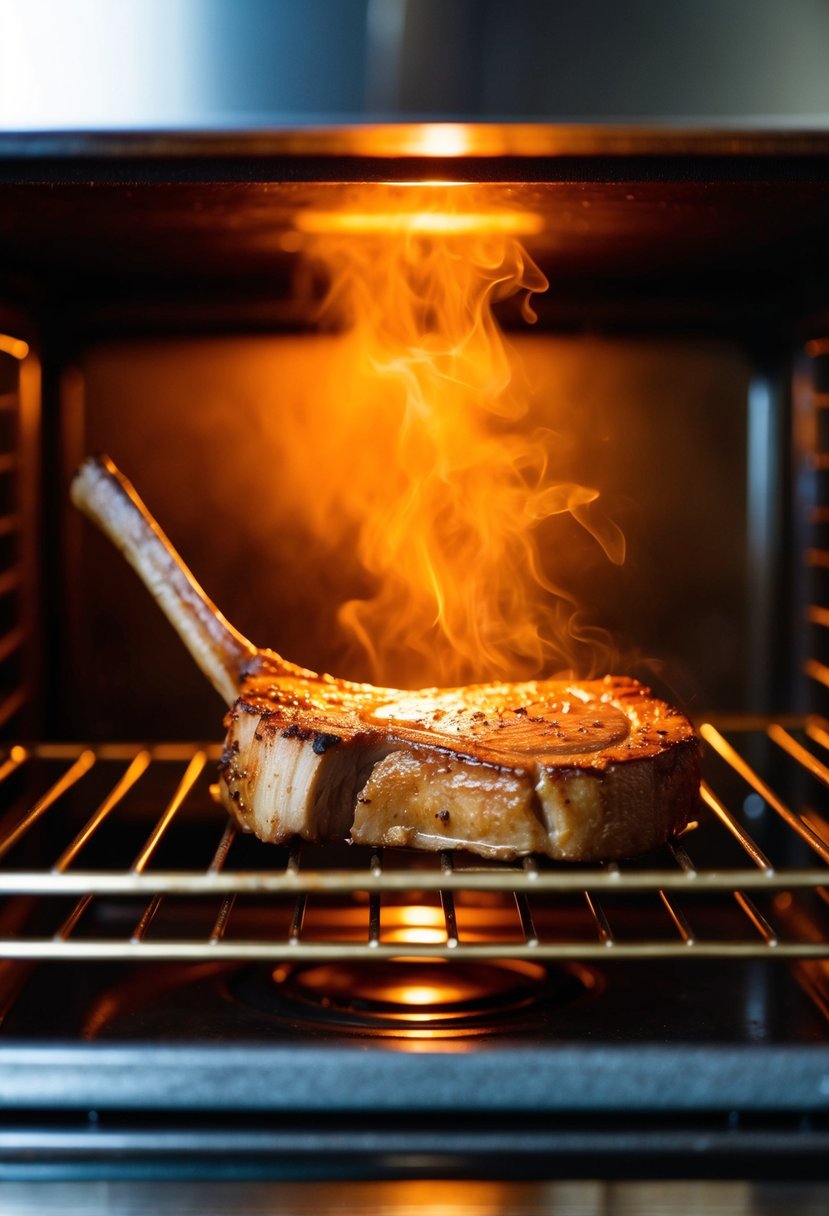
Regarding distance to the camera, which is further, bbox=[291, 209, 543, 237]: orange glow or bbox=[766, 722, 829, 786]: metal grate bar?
bbox=[766, 722, 829, 786]: metal grate bar

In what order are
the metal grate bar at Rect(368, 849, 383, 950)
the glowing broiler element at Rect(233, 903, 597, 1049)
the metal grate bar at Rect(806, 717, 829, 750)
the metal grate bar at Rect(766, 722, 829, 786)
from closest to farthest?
1. the metal grate bar at Rect(368, 849, 383, 950)
2. the glowing broiler element at Rect(233, 903, 597, 1049)
3. the metal grate bar at Rect(766, 722, 829, 786)
4. the metal grate bar at Rect(806, 717, 829, 750)

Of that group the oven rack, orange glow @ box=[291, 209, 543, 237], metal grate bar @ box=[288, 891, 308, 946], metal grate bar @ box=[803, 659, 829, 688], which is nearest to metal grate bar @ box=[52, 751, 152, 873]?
the oven rack

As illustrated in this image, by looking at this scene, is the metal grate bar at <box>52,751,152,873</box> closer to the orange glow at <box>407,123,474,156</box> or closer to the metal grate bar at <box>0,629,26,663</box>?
the metal grate bar at <box>0,629,26,663</box>

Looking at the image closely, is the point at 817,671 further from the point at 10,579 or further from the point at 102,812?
the point at 10,579

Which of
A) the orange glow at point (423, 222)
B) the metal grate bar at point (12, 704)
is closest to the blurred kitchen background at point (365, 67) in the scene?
the orange glow at point (423, 222)

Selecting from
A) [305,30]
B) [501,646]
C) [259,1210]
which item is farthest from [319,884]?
[501,646]

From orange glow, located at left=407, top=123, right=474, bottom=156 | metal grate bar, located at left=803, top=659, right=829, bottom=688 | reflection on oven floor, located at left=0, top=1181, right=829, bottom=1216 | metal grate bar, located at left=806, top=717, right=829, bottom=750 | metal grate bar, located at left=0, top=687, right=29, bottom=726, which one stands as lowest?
reflection on oven floor, located at left=0, top=1181, right=829, bottom=1216
